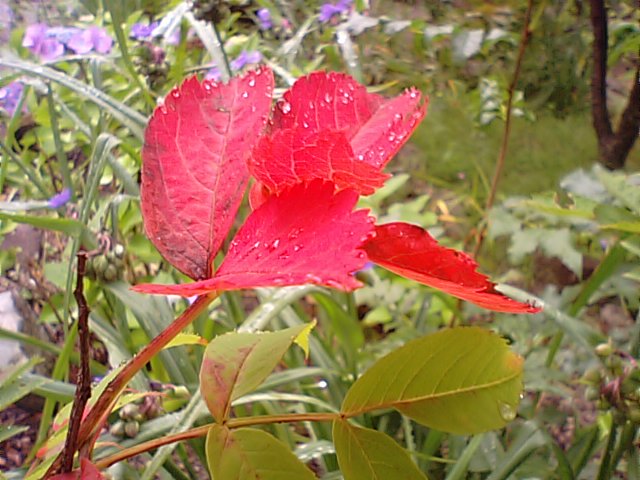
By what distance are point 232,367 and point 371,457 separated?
62mm

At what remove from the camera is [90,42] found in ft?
3.33

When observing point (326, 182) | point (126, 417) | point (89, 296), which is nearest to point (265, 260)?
point (326, 182)

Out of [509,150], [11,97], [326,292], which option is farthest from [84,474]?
[509,150]

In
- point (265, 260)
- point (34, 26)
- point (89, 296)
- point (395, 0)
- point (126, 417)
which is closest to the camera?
point (265, 260)

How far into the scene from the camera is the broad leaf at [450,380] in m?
0.24

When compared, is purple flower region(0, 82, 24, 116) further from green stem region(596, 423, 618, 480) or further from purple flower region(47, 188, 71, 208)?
green stem region(596, 423, 618, 480)

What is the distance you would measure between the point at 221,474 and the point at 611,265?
515 millimetres

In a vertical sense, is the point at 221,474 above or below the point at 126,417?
above

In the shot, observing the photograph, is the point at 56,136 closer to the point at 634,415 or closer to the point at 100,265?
the point at 100,265

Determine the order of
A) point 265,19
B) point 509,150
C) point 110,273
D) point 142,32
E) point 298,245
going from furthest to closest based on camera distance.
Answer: point 509,150, point 265,19, point 142,32, point 110,273, point 298,245

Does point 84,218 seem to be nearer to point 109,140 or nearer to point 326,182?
point 109,140

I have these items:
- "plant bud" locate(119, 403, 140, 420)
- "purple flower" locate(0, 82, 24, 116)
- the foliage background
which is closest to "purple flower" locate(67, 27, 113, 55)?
the foliage background

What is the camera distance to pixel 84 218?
60 centimetres

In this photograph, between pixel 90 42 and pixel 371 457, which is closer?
pixel 371 457
